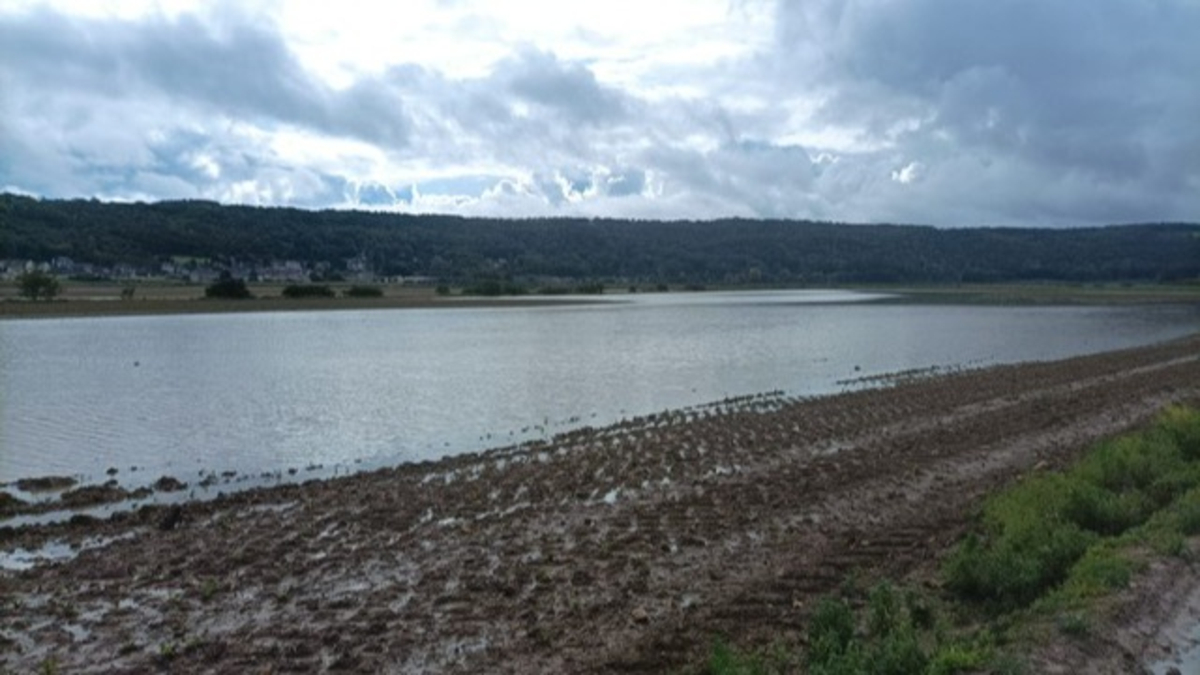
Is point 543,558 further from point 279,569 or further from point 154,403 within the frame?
point 154,403

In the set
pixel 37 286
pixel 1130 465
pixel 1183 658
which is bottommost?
pixel 1183 658

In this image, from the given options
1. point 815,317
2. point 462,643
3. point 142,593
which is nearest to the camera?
point 462,643

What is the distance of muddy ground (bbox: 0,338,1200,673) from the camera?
364 inches

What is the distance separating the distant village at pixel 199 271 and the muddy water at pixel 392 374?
7839 cm

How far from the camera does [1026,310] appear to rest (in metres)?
102

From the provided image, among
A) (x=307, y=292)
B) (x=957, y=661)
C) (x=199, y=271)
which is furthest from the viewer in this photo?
(x=199, y=271)

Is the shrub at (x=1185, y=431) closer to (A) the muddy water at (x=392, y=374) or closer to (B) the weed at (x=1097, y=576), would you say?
(B) the weed at (x=1097, y=576)

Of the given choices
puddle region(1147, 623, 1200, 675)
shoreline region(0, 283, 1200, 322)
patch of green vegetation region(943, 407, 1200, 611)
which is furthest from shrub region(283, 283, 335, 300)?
puddle region(1147, 623, 1200, 675)

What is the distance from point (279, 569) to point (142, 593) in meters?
1.53

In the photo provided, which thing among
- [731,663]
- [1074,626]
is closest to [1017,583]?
[1074,626]

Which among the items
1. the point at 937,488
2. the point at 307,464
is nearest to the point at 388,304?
the point at 307,464

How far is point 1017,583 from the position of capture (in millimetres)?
9867

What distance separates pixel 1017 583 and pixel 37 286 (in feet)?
358

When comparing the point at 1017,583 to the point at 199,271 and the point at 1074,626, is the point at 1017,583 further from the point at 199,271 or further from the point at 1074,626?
the point at 199,271
